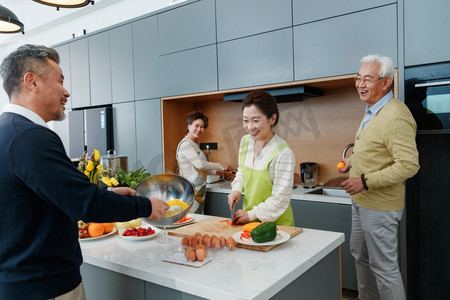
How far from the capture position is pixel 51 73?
3.79 ft

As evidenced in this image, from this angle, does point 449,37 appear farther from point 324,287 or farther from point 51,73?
point 51,73

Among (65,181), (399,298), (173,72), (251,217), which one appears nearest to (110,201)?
(65,181)

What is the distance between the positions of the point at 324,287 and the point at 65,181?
1080mm

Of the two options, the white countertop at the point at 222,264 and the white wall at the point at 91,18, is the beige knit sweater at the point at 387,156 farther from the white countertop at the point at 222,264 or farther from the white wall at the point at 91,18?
the white wall at the point at 91,18

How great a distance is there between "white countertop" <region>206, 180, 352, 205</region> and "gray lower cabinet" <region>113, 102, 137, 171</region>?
1.09 m

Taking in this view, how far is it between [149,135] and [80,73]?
4.87ft

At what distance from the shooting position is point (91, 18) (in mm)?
4910

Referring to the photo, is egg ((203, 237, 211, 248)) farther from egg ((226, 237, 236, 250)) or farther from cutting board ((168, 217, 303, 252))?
cutting board ((168, 217, 303, 252))

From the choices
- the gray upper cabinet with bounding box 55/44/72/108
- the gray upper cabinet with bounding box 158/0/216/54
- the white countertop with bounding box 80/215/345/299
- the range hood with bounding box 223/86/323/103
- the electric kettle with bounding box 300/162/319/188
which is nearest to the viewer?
the white countertop with bounding box 80/215/345/299

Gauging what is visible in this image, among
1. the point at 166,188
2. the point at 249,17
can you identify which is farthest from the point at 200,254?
the point at 249,17

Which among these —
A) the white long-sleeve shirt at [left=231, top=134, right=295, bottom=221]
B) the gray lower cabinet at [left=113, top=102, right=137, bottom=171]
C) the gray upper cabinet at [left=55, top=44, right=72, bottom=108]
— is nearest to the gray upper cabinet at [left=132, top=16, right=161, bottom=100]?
the gray lower cabinet at [left=113, top=102, right=137, bottom=171]

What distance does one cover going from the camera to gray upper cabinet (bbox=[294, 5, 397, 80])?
2.34m

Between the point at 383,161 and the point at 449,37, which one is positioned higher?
the point at 449,37

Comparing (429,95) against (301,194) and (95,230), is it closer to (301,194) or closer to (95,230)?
(301,194)
